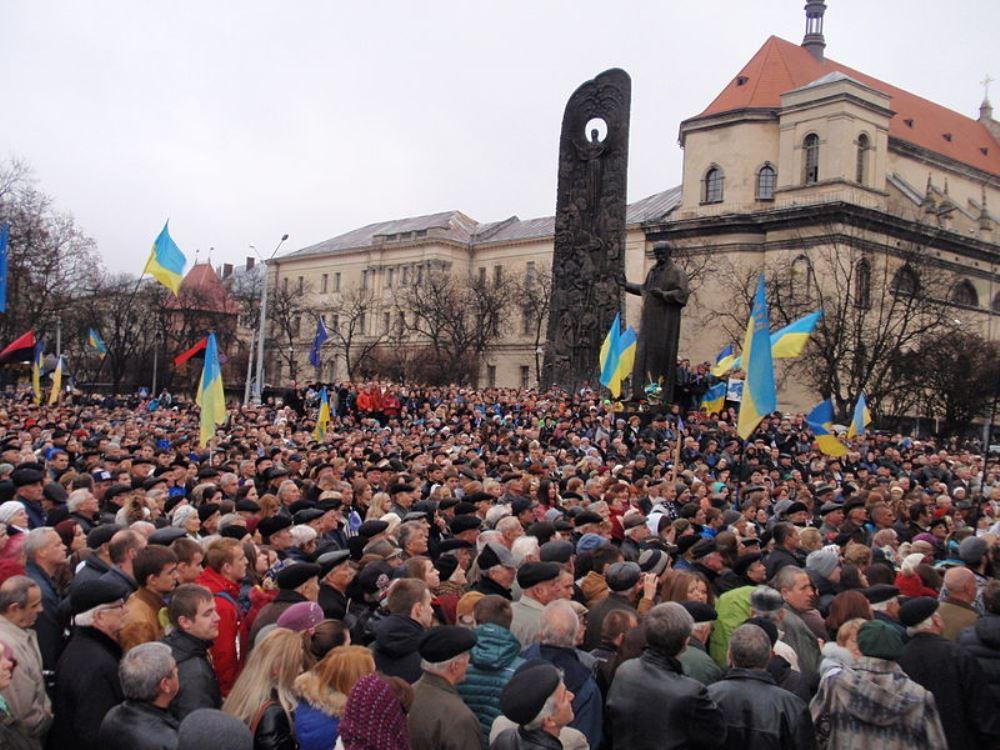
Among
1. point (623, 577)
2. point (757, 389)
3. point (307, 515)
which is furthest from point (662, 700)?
point (757, 389)

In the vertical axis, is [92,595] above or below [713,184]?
below

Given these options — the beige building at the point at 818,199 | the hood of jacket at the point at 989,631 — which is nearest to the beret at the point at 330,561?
the hood of jacket at the point at 989,631

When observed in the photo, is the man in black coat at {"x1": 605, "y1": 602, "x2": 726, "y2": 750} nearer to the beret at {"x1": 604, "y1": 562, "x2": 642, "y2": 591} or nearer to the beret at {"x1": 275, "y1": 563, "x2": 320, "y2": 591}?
the beret at {"x1": 604, "y1": 562, "x2": 642, "y2": 591}

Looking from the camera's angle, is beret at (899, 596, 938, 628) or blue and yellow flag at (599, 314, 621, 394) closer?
beret at (899, 596, 938, 628)

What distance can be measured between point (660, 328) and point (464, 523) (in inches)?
556

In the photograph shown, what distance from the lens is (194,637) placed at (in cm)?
533

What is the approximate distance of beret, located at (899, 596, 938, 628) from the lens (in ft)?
19.2

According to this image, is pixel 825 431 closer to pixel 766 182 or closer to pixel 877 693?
pixel 877 693

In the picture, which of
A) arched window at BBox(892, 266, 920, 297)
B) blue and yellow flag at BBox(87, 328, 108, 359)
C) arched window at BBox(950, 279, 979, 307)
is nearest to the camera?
blue and yellow flag at BBox(87, 328, 108, 359)

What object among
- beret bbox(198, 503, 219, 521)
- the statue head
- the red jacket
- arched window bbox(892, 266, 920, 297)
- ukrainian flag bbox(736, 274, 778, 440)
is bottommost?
the red jacket

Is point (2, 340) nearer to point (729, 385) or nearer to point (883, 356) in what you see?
point (729, 385)

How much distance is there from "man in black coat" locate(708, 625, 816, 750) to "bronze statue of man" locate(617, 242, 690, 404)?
55.0 feet

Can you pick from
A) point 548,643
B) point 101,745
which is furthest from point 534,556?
point 101,745

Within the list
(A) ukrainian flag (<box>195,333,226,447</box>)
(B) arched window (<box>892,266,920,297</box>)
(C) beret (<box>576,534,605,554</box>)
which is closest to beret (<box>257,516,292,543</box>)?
(C) beret (<box>576,534,605,554</box>)
